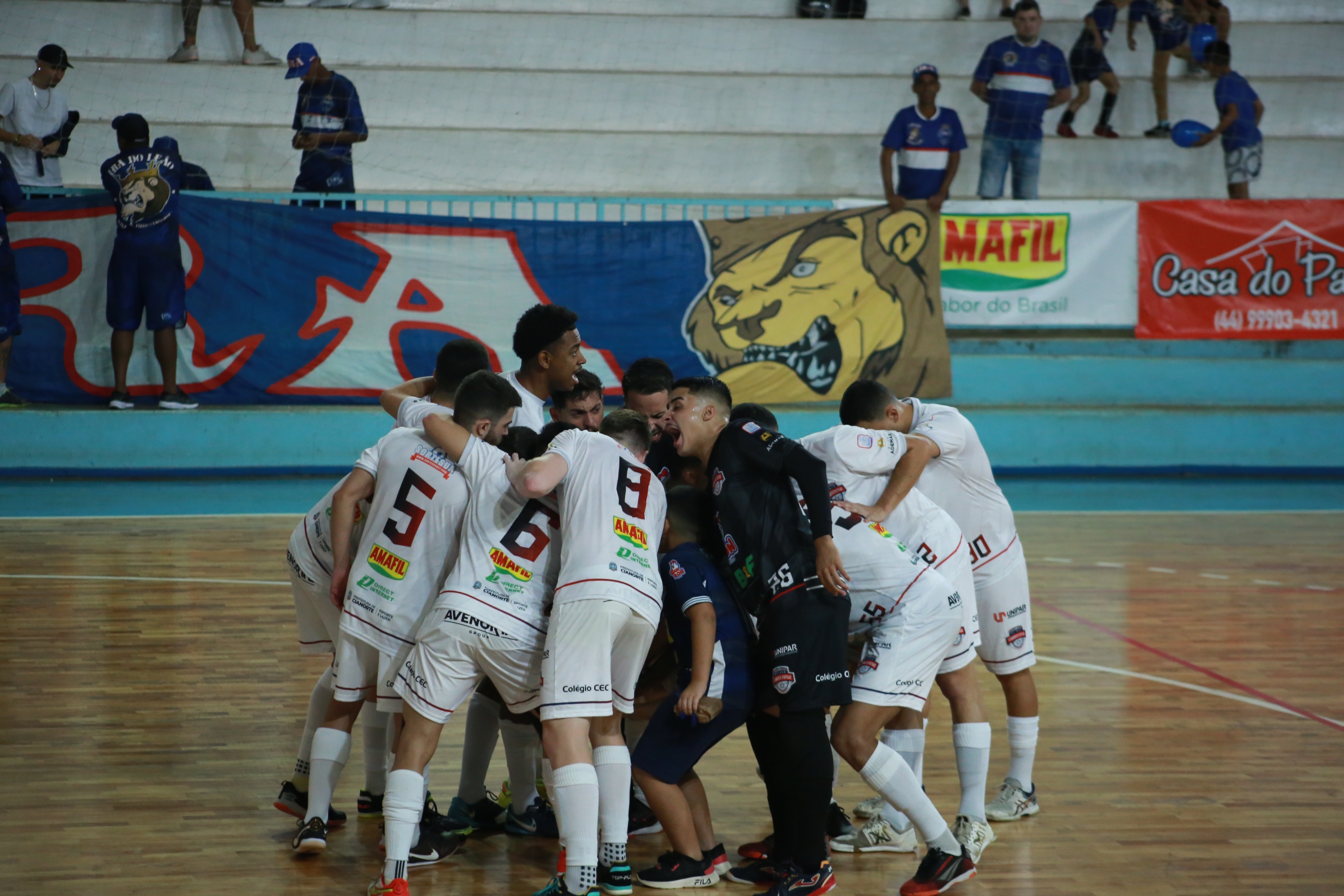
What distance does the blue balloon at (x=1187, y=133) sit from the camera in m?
16.9

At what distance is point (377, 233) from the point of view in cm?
1321

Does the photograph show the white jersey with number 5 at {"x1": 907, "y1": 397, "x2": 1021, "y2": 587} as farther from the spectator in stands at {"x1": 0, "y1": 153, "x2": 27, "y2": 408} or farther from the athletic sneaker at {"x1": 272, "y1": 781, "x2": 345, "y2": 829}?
the spectator in stands at {"x1": 0, "y1": 153, "x2": 27, "y2": 408}

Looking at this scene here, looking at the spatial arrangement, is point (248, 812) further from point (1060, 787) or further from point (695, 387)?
point (1060, 787)

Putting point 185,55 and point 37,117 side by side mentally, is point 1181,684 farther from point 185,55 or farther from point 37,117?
point 185,55

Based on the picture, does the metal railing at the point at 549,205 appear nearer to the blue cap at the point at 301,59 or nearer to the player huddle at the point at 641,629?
the blue cap at the point at 301,59

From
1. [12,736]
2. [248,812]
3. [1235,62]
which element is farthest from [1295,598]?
[1235,62]

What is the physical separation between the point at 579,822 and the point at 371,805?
1228mm

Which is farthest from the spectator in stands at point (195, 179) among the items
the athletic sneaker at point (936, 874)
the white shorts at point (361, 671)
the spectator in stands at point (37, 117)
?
the athletic sneaker at point (936, 874)

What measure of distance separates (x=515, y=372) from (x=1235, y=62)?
16036 millimetres

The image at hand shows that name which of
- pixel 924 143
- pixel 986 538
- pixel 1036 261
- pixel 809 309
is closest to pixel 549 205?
pixel 809 309

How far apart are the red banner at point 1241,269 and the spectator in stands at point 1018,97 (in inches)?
67.0

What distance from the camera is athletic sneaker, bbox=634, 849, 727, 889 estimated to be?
176 inches

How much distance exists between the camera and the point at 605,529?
432 cm

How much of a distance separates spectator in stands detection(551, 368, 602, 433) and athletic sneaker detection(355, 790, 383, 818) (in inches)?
59.4
